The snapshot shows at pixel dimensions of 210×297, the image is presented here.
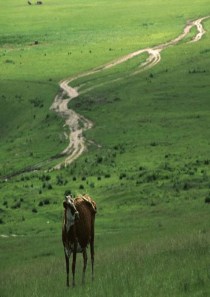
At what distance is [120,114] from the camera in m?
70.0

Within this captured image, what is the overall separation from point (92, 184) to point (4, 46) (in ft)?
272

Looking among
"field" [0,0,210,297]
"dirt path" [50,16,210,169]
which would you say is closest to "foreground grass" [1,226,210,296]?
"field" [0,0,210,297]

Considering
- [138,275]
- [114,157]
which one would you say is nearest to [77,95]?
[114,157]

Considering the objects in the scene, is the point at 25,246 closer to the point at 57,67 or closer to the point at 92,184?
the point at 92,184

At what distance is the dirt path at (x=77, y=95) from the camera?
202ft

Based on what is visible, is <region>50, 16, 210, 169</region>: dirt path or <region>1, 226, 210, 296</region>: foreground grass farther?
<region>50, 16, 210, 169</region>: dirt path

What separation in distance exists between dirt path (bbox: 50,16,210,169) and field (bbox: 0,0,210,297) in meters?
0.93

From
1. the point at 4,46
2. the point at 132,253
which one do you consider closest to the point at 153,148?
the point at 132,253

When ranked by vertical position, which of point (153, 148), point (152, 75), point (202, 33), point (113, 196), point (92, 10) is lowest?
point (113, 196)

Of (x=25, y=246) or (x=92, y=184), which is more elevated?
(x=92, y=184)

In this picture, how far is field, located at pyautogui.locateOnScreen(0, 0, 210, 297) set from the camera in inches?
623

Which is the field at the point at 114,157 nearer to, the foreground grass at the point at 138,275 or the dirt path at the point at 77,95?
the foreground grass at the point at 138,275

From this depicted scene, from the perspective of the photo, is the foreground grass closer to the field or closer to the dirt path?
the field

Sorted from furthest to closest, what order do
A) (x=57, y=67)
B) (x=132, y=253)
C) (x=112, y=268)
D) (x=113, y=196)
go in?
1. (x=57, y=67)
2. (x=113, y=196)
3. (x=132, y=253)
4. (x=112, y=268)
